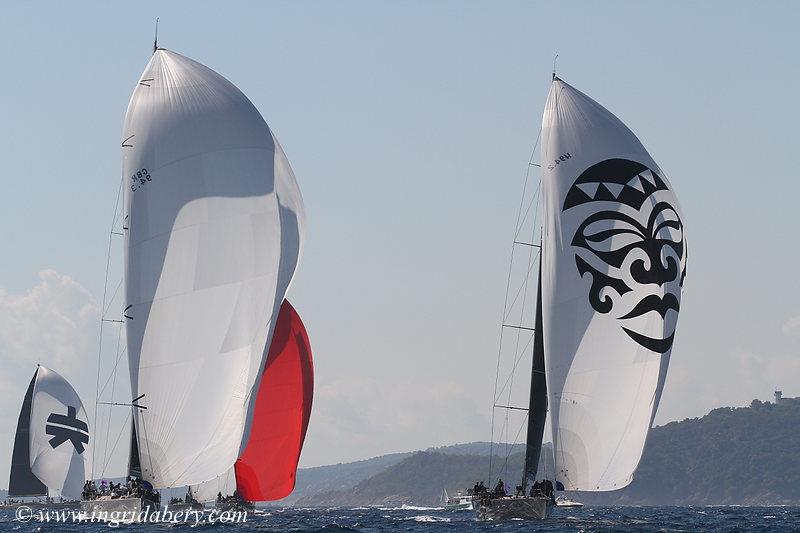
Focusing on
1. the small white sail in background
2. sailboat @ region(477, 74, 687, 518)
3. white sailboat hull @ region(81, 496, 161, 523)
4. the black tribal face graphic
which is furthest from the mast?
the small white sail in background

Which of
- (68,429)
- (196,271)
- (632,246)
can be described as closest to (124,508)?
(196,271)

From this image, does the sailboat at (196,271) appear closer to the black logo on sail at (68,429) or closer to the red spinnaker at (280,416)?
the red spinnaker at (280,416)

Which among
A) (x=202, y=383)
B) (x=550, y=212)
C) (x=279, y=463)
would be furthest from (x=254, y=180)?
(x=279, y=463)

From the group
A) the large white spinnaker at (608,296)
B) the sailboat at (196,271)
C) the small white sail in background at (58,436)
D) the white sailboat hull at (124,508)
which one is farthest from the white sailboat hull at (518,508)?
the small white sail in background at (58,436)

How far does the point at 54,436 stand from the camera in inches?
3334

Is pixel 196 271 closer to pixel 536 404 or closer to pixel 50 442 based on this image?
pixel 536 404

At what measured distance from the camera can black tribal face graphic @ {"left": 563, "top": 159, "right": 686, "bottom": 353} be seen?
46344 millimetres

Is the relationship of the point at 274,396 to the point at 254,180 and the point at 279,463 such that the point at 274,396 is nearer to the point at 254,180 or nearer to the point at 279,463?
the point at 279,463

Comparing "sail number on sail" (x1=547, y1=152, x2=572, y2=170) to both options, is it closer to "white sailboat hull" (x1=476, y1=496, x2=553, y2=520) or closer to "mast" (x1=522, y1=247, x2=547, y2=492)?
"mast" (x1=522, y1=247, x2=547, y2=492)

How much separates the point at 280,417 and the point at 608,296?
17.4 metres

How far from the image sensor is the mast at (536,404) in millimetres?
49719

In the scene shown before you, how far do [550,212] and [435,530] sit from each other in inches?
498

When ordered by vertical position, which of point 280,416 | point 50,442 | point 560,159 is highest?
point 560,159

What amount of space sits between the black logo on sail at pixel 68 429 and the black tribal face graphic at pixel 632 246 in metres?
45.7
